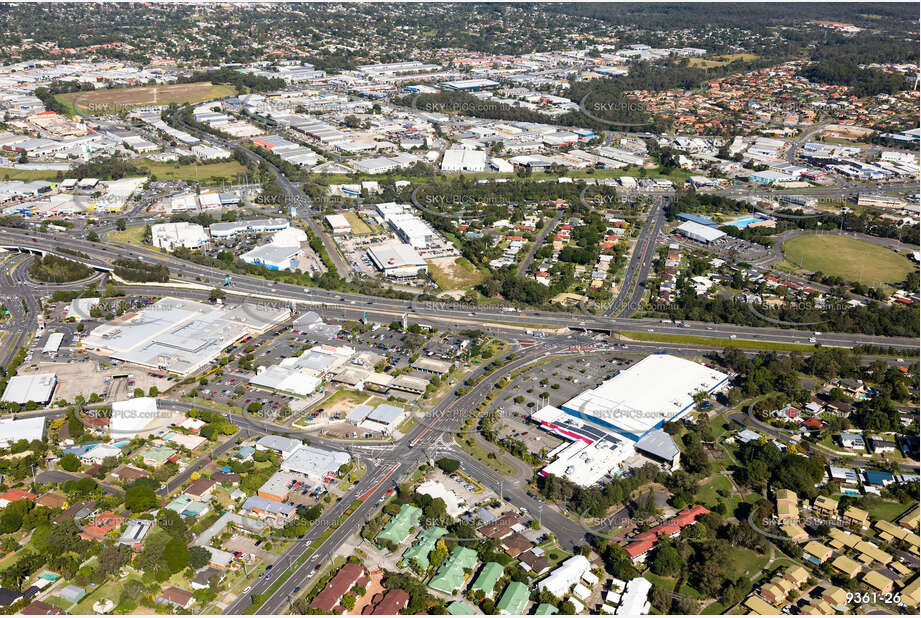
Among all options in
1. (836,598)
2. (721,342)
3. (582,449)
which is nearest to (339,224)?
(721,342)

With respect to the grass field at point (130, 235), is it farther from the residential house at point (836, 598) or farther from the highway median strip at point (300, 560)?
the residential house at point (836, 598)

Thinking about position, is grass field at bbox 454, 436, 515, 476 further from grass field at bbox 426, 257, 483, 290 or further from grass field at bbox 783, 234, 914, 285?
grass field at bbox 783, 234, 914, 285

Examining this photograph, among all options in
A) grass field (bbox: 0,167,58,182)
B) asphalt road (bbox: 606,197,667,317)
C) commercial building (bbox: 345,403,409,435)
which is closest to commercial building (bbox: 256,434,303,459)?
commercial building (bbox: 345,403,409,435)

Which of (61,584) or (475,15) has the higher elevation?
(475,15)

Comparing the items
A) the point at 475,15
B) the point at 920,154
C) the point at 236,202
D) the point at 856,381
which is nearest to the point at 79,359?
the point at 236,202

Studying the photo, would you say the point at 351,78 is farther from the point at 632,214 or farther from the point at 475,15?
the point at 475,15

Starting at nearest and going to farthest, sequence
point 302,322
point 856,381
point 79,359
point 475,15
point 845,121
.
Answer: point 856,381 → point 79,359 → point 302,322 → point 845,121 → point 475,15
